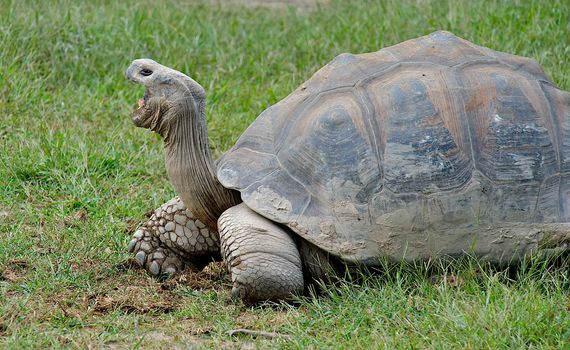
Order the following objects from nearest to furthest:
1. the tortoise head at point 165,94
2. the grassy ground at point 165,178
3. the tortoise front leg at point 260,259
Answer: the grassy ground at point 165,178
the tortoise front leg at point 260,259
the tortoise head at point 165,94

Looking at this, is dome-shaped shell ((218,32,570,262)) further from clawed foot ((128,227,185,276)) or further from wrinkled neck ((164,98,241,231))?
clawed foot ((128,227,185,276))

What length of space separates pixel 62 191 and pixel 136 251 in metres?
0.95

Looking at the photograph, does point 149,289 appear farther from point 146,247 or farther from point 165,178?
point 165,178

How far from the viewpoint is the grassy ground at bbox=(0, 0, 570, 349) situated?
12.0ft

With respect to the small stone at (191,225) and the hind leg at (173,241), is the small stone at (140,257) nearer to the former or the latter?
the hind leg at (173,241)

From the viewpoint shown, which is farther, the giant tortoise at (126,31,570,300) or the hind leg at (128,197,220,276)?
the hind leg at (128,197,220,276)

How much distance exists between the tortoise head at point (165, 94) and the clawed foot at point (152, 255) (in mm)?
546

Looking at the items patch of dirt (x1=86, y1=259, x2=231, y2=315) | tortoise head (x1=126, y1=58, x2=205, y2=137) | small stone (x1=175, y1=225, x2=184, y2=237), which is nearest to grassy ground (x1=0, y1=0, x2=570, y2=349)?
patch of dirt (x1=86, y1=259, x2=231, y2=315)

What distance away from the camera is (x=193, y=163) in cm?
437

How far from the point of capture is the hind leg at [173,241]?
15.0 ft

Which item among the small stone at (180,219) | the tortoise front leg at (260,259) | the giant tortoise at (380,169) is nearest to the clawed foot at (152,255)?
the small stone at (180,219)

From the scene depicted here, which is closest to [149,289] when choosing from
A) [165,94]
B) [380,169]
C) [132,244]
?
[132,244]

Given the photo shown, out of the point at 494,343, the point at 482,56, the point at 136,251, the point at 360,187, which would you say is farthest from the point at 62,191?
the point at 494,343

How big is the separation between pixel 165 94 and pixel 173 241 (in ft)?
2.29
